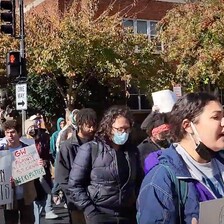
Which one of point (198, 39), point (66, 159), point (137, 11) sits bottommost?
point (66, 159)

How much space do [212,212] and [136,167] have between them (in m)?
2.45

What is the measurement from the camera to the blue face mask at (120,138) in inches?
188

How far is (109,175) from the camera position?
470cm

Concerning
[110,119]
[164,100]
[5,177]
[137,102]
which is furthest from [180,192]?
[137,102]

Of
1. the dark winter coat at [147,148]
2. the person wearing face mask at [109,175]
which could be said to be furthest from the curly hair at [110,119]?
the dark winter coat at [147,148]

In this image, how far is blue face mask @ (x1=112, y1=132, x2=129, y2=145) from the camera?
4.77m

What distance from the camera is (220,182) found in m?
2.79

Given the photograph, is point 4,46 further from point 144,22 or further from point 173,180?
point 173,180

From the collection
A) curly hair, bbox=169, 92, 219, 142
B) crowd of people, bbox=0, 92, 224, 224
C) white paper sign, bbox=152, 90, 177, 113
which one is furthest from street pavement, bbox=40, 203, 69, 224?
curly hair, bbox=169, 92, 219, 142

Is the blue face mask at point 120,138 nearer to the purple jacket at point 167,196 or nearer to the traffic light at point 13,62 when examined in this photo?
the purple jacket at point 167,196

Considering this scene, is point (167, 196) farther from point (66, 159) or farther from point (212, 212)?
point (66, 159)

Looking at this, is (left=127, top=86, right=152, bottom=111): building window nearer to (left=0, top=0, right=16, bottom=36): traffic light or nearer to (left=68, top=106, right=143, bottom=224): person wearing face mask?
(left=0, top=0, right=16, bottom=36): traffic light

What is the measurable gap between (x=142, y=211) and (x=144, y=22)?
24.5m

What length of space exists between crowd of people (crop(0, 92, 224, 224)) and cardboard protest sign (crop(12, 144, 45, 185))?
0.09m
